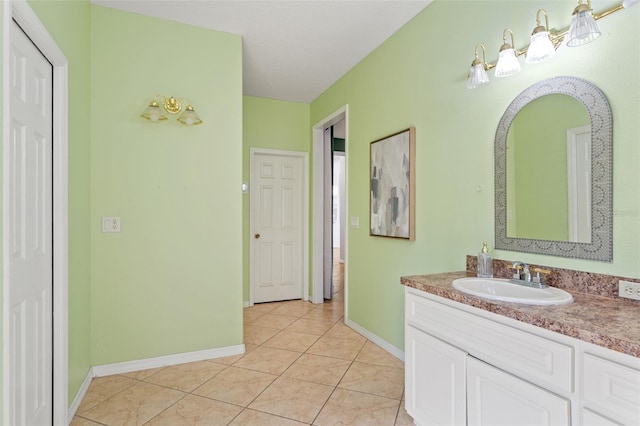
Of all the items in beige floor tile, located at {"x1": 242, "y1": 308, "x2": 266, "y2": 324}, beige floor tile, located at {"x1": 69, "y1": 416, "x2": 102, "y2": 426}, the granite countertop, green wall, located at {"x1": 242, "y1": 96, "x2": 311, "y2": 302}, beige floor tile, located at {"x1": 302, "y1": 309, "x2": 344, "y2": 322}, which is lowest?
beige floor tile, located at {"x1": 242, "y1": 308, "x2": 266, "y2": 324}

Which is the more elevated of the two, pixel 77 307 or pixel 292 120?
pixel 292 120

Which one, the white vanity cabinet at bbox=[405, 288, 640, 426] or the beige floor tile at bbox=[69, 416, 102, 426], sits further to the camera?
the beige floor tile at bbox=[69, 416, 102, 426]

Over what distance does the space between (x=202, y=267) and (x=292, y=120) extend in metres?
2.52

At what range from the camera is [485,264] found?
186cm

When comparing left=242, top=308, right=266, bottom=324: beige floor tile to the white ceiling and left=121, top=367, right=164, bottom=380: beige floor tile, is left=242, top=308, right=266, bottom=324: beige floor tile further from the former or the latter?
the white ceiling

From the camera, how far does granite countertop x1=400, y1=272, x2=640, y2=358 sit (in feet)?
3.24

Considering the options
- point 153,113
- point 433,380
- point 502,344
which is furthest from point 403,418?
point 153,113

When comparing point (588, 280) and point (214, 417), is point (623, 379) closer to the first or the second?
point (588, 280)

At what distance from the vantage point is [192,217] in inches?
108

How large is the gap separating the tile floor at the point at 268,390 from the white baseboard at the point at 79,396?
0.03m

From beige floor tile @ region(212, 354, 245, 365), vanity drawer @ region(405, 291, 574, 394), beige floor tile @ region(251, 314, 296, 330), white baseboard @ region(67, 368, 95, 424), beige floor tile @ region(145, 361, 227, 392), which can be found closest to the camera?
vanity drawer @ region(405, 291, 574, 394)

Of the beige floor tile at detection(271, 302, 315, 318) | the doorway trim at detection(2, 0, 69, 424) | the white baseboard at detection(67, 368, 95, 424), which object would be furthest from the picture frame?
the white baseboard at detection(67, 368, 95, 424)

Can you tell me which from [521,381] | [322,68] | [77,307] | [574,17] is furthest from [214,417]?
[322,68]

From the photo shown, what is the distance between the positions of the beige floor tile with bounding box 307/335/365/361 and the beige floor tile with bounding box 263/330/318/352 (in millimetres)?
78
